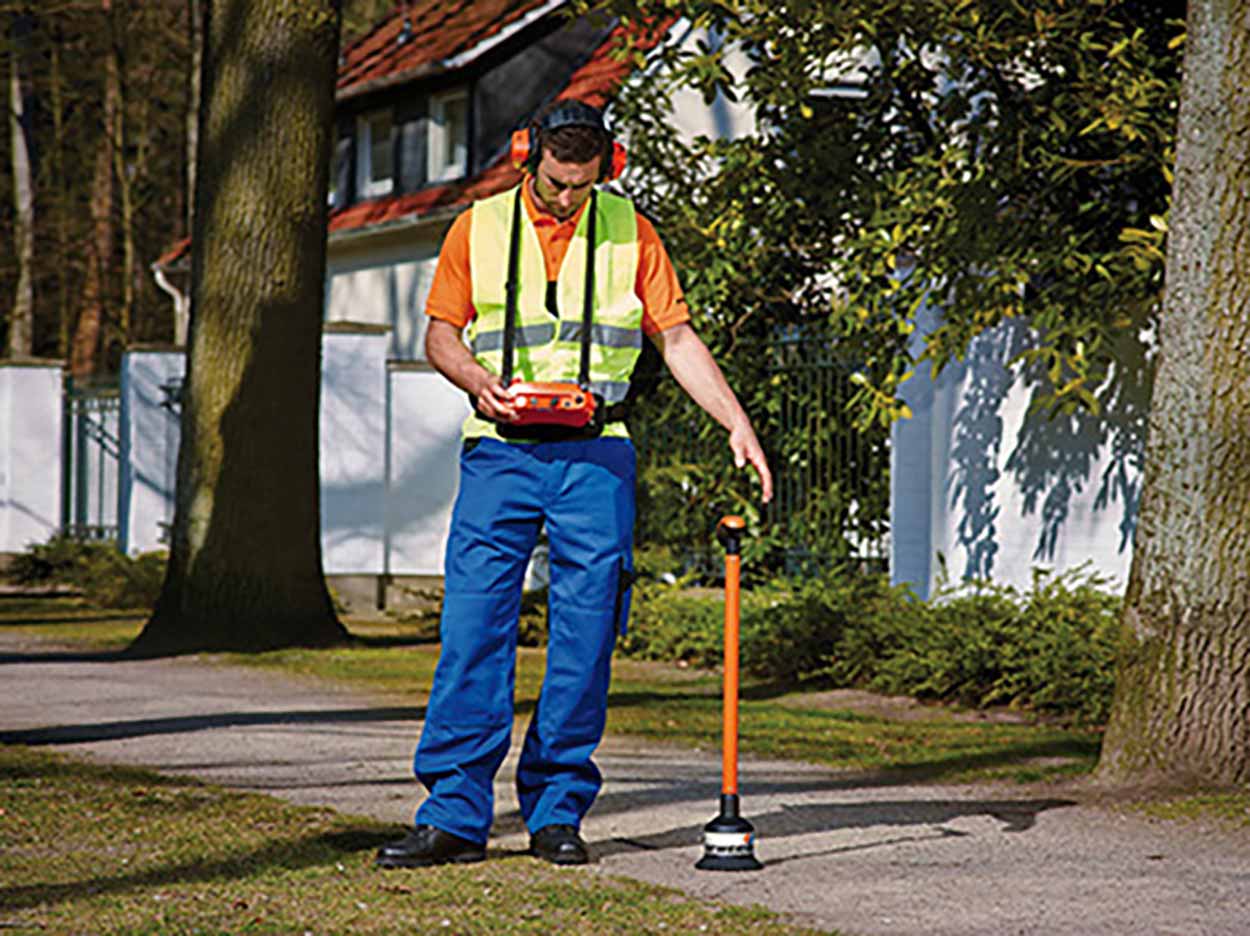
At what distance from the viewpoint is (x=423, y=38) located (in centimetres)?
2969

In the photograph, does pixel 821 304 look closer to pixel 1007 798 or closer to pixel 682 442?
pixel 682 442

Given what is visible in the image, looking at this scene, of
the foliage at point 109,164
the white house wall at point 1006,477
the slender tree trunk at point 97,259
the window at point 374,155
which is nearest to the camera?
the white house wall at point 1006,477

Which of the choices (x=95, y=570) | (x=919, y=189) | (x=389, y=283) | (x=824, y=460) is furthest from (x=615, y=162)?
(x=389, y=283)

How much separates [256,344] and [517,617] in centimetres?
869

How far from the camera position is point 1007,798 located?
26.7 feet

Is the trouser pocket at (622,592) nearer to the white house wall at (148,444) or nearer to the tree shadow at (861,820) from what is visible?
the tree shadow at (861,820)

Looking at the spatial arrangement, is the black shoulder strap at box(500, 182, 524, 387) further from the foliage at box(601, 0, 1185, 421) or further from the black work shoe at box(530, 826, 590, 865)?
the foliage at box(601, 0, 1185, 421)

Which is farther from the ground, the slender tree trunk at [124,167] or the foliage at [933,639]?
the slender tree trunk at [124,167]

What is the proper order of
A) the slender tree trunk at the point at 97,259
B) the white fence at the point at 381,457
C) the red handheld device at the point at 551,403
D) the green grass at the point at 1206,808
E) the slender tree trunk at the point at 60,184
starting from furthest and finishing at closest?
the slender tree trunk at the point at 97,259 → the slender tree trunk at the point at 60,184 → the white fence at the point at 381,457 → the green grass at the point at 1206,808 → the red handheld device at the point at 551,403

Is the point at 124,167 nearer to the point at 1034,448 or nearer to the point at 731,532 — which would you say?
the point at 1034,448

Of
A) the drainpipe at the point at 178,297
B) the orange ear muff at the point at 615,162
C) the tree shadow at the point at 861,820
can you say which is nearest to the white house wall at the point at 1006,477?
the tree shadow at the point at 861,820

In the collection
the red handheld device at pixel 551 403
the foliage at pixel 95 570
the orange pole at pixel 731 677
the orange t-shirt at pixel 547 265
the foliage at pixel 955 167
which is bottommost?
the foliage at pixel 95 570

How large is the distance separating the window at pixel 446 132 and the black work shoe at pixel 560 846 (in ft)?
71.4

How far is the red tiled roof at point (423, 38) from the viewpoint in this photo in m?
26.7
